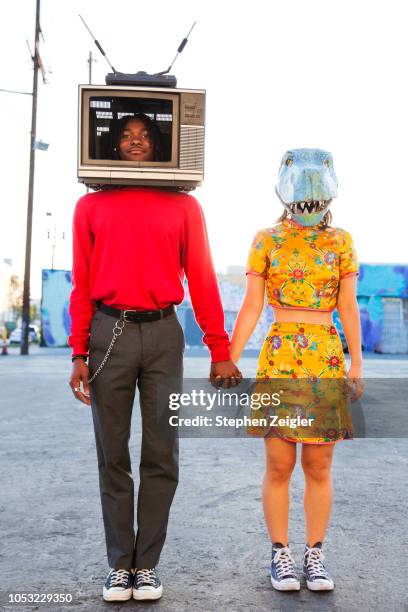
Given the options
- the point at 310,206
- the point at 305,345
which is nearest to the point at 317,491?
the point at 305,345

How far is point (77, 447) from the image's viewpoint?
6531 mm

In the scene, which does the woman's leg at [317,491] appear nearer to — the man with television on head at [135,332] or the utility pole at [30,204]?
the man with television on head at [135,332]

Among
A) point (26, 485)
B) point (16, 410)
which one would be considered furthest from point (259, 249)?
point (16, 410)

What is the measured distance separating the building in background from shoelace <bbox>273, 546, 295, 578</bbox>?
1106 inches

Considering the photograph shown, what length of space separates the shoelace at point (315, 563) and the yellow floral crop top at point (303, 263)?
1.08m

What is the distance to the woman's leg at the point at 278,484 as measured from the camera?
319 cm

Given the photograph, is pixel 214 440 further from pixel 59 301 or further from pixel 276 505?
pixel 59 301

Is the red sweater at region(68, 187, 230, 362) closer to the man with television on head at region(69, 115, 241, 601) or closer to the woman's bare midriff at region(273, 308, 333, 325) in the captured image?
the man with television on head at region(69, 115, 241, 601)

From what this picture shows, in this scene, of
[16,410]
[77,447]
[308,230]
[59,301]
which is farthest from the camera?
[59,301]

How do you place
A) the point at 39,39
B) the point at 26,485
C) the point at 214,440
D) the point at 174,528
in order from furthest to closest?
the point at 39,39, the point at 214,440, the point at 26,485, the point at 174,528

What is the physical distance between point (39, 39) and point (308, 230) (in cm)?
2590

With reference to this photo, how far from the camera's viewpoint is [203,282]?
318 centimetres

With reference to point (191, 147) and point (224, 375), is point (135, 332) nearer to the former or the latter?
point (224, 375)

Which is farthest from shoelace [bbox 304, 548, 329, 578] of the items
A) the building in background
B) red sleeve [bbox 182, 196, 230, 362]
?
the building in background
